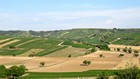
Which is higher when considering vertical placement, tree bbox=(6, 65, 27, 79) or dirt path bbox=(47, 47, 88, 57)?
tree bbox=(6, 65, 27, 79)

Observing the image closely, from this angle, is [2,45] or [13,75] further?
[2,45]

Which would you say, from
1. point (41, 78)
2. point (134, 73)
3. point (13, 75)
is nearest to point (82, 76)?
point (41, 78)

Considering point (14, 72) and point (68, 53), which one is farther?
point (68, 53)

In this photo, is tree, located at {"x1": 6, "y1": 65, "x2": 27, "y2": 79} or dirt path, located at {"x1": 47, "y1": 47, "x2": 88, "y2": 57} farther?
dirt path, located at {"x1": 47, "y1": 47, "x2": 88, "y2": 57}

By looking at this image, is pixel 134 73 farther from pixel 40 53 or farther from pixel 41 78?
pixel 40 53

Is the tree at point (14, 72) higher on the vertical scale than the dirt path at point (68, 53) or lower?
higher

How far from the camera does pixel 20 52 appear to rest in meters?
174

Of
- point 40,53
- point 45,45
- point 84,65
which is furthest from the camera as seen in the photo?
point 45,45

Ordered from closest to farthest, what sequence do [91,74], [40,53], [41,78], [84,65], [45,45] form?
[41,78], [91,74], [84,65], [40,53], [45,45]

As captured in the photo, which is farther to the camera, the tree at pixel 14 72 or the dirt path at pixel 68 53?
the dirt path at pixel 68 53

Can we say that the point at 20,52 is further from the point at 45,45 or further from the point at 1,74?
the point at 1,74

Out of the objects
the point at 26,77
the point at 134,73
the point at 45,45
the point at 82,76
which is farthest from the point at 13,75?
the point at 45,45

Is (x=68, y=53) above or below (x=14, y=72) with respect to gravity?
below

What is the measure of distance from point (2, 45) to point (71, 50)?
1782 inches
